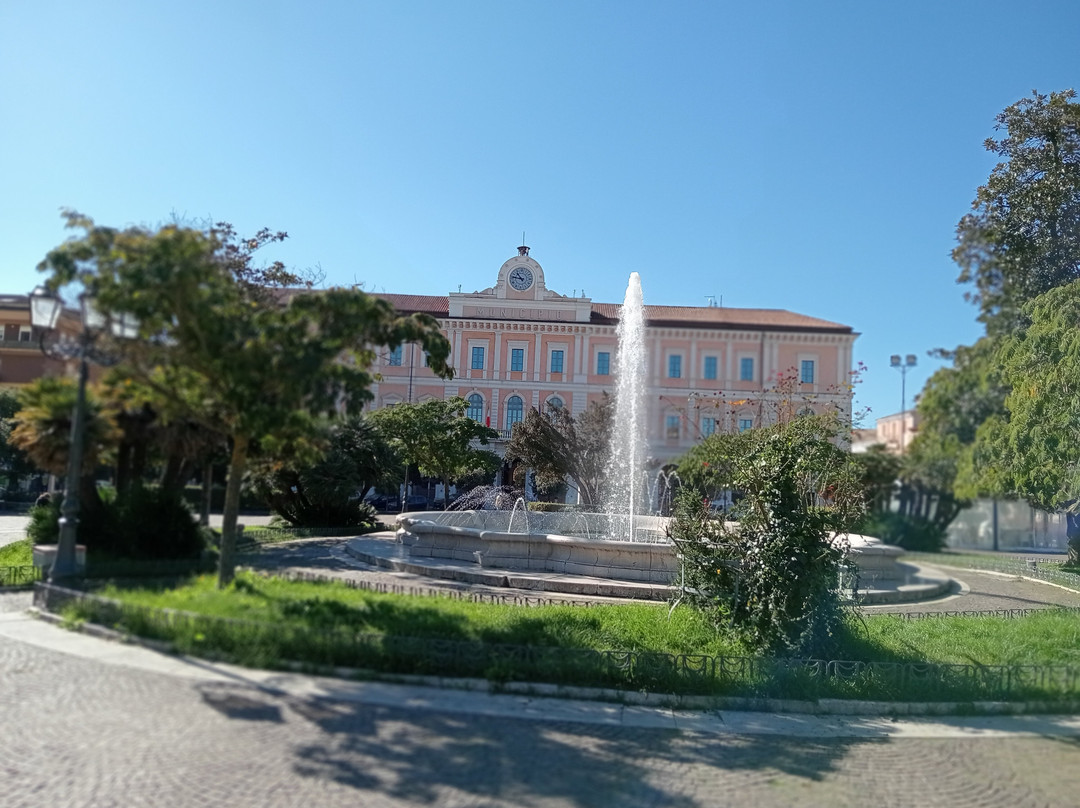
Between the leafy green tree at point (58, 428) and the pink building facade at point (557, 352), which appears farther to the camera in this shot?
the pink building facade at point (557, 352)

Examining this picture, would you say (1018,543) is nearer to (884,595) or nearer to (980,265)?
(980,265)

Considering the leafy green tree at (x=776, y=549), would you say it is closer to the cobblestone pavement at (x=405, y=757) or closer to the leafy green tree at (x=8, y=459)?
the cobblestone pavement at (x=405, y=757)

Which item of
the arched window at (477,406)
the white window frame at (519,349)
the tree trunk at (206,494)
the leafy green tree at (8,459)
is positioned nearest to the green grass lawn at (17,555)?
the tree trunk at (206,494)

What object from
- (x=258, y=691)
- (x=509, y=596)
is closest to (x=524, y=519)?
(x=509, y=596)

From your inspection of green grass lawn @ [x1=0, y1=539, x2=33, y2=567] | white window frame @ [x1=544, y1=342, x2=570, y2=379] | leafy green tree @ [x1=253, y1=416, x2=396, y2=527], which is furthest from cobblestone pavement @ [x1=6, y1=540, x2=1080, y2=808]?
white window frame @ [x1=544, y1=342, x2=570, y2=379]

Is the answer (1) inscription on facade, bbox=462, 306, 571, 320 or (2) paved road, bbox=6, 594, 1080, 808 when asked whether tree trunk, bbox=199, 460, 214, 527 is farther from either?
(1) inscription on facade, bbox=462, 306, 571, 320

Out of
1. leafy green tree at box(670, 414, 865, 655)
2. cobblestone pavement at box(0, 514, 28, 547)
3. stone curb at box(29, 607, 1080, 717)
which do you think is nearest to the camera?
stone curb at box(29, 607, 1080, 717)

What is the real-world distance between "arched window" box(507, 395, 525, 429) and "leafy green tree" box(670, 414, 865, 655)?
31506 mm

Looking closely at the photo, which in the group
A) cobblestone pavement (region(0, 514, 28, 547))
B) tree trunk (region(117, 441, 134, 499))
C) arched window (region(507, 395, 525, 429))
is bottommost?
cobblestone pavement (region(0, 514, 28, 547))

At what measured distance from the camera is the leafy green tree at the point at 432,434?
1029 inches

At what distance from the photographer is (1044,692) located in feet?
28.8

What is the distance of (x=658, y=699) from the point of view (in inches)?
311

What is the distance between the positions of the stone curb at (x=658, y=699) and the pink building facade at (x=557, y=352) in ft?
101

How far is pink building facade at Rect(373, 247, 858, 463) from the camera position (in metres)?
40.1
